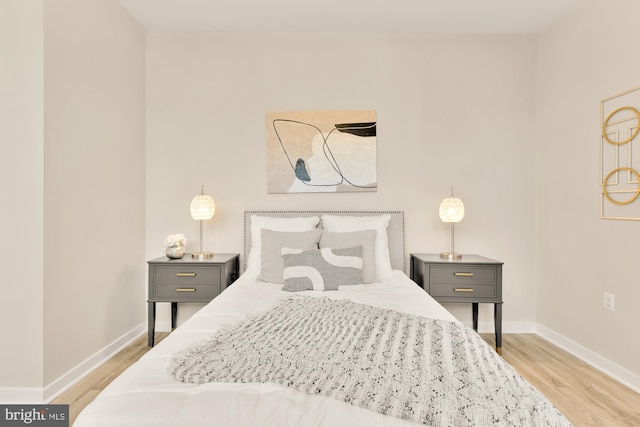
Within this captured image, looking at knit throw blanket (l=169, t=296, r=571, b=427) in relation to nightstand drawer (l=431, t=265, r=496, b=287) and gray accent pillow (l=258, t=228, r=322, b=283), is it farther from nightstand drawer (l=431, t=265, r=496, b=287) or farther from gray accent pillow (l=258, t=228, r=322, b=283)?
nightstand drawer (l=431, t=265, r=496, b=287)

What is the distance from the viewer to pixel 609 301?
8.09 ft

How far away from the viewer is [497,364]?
1.18m

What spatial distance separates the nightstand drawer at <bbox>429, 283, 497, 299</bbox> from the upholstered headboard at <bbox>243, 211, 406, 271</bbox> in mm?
417

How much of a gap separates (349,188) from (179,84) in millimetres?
1790

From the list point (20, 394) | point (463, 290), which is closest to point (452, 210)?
point (463, 290)

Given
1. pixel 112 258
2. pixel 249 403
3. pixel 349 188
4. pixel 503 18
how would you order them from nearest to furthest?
pixel 249 403 < pixel 112 258 < pixel 503 18 < pixel 349 188

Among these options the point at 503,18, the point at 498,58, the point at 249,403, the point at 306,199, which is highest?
the point at 503,18

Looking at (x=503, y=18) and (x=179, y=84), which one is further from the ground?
(x=503, y=18)

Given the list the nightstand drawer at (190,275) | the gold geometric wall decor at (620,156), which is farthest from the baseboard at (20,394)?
the gold geometric wall decor at (620,156)

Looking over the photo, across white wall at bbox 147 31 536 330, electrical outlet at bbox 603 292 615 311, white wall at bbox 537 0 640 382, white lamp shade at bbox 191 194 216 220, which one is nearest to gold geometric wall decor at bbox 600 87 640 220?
white wall at bbox 537 0 640 382

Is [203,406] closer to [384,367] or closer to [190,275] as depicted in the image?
[384,367]

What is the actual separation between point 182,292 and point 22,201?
1185mm

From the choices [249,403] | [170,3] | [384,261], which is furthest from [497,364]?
[170,3]

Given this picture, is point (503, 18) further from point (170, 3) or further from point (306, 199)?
point (170, 3)
